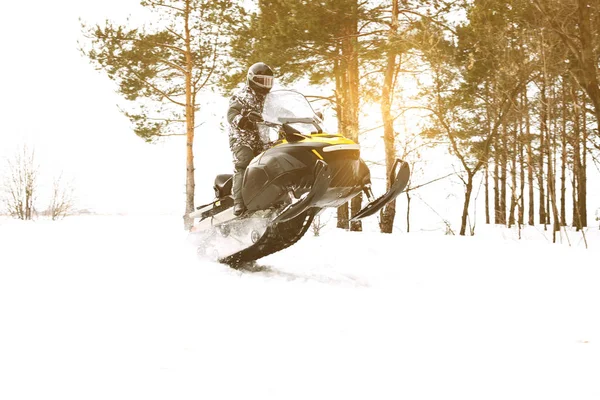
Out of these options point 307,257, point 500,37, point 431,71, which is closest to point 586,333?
point 307,257

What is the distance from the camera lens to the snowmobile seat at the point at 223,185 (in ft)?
21.6

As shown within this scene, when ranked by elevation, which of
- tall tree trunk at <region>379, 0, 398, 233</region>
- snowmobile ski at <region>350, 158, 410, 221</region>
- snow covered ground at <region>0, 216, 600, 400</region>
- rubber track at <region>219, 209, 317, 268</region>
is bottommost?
snow covered ground at <region>0, 216, 600, 400</region>

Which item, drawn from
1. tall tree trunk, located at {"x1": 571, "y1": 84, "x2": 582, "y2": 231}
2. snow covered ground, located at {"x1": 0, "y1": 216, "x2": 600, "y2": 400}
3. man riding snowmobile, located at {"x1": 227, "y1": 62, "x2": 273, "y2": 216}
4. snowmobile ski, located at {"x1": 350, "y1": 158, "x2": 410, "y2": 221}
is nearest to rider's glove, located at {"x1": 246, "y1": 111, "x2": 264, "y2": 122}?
man riding snowmobile, located at {"x1": 227, "y1": 62, "x2": 273, "y2": 216}

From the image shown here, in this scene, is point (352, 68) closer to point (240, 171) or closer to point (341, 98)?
point (341, 98)

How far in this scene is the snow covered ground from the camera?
2.37 meters

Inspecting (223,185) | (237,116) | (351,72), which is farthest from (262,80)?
(351,72)

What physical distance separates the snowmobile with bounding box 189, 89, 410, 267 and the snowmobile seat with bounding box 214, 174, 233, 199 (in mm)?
473

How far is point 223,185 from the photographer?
660cm

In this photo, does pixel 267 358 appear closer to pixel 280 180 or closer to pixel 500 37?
pixel 280 180

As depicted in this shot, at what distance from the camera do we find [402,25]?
13.4 meters

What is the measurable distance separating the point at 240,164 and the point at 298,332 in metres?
2.98

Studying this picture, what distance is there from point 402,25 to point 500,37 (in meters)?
3.27

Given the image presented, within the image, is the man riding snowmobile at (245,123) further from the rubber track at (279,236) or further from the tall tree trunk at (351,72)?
the tall tree trunk at (351,72)

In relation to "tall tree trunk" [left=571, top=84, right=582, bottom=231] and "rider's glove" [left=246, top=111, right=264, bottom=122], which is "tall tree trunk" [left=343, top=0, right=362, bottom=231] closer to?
"tall tree trunk" [left=571, top=84, right=582, bottom=231]
